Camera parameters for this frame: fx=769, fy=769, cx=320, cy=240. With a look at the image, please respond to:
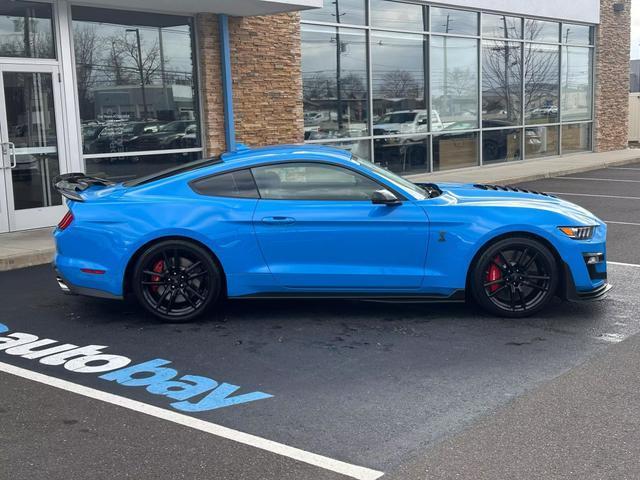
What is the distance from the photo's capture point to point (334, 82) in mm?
15977

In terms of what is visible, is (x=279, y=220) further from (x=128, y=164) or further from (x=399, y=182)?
(x=128, y=164)

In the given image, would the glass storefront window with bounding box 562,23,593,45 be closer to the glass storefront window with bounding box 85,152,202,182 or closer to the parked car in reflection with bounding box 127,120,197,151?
the parked car in reflection with bounding box 127,120,197,151

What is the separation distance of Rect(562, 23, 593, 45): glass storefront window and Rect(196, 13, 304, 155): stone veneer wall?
11904mm

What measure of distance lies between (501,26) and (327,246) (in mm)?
16154

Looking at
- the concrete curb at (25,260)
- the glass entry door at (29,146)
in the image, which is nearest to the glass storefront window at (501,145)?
the glass entry door at (29,146)

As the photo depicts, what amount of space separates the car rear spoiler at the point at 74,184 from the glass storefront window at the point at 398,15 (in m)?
10.9

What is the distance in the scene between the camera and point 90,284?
643 cm

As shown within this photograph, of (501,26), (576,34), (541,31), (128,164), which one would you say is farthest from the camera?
(576,34)

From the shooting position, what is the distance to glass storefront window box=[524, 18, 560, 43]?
21.6 metres

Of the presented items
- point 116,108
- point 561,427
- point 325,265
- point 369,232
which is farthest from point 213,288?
point 116,108

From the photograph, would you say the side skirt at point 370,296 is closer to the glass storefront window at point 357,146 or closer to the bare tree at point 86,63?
the bare tree at point 86,63

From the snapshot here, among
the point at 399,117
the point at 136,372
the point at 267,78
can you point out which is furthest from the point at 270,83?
the point at 136,372

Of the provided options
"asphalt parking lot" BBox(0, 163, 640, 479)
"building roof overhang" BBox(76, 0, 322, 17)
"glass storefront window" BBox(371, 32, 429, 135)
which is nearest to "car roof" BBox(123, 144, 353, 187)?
"asphalt parking lot" BBox(0, 163, 640, 479)

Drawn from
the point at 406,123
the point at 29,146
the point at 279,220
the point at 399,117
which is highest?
the point at 399,117
